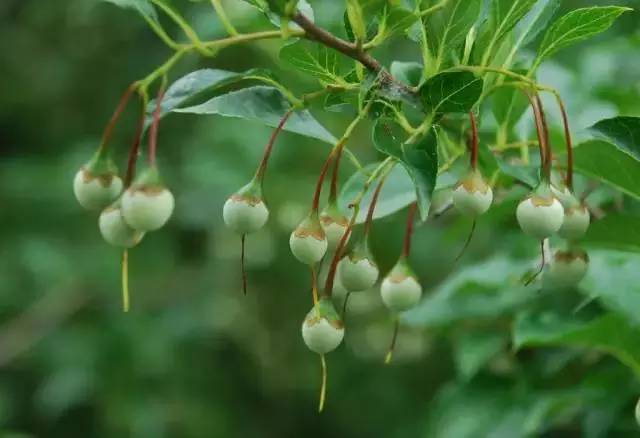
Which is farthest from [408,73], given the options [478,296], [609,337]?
[478,296]

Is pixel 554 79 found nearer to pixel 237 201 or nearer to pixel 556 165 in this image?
pixel 556 165

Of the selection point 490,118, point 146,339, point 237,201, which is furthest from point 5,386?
point 237,201

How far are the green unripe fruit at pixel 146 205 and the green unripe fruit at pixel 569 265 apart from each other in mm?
440

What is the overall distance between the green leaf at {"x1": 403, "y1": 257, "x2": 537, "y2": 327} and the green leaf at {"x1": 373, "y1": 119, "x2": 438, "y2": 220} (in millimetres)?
688

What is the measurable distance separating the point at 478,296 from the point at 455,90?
82 centimetres

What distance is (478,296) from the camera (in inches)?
67.0

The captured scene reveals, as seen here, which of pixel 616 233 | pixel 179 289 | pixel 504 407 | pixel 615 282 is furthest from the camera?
pixel 179 289

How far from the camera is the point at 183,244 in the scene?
357 cm

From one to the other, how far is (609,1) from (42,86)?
2524 millimetres

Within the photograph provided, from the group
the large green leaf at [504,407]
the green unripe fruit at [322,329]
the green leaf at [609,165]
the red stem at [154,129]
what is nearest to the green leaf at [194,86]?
the red stem at [154,129]

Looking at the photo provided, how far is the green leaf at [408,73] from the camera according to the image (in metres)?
1.08

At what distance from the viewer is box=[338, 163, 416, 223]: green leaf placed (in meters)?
1.18

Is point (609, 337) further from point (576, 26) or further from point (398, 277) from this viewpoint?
point (576, 26)

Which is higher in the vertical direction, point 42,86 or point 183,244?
point 42,86
